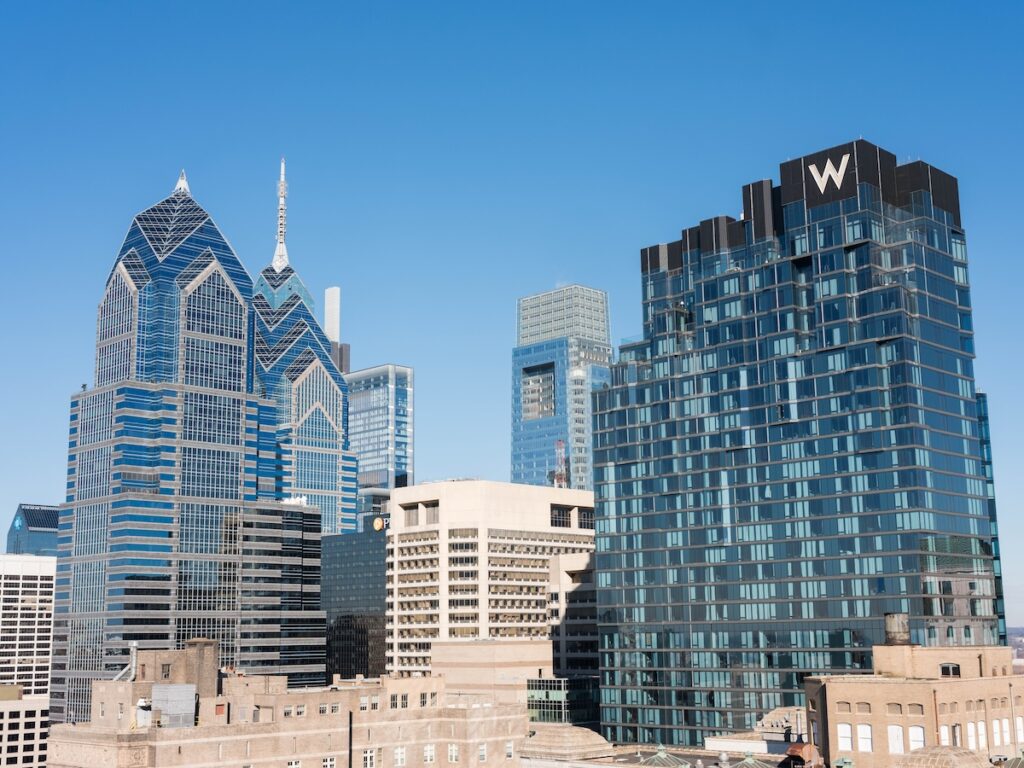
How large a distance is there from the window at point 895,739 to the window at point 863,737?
7.45 feet

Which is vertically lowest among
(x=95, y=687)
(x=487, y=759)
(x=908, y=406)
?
(x=487, y=759)

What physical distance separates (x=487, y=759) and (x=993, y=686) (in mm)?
70405

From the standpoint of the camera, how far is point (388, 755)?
163750mm

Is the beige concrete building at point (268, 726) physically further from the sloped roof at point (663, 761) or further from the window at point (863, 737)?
the window at point (863, 737)

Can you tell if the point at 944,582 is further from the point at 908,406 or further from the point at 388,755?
the point at 388,755

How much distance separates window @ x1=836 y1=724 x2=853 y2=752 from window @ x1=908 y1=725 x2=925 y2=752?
6199 mm

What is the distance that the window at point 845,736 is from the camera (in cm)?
Answer: 12381

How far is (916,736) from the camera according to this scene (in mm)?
119875

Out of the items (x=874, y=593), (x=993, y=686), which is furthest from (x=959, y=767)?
(x=874, y=593)

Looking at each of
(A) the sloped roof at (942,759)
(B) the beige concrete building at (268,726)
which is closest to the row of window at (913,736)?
(A) the sloped roof at (942,759)

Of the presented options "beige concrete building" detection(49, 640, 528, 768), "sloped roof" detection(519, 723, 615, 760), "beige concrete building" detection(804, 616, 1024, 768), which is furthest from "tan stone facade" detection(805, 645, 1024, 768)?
"beige concrete building" detection(49, 640, 528, 768)

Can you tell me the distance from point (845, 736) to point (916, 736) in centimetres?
733

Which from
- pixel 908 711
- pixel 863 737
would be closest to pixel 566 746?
pixel 863 737

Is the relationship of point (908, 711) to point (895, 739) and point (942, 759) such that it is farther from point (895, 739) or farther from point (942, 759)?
point (942, 759)
